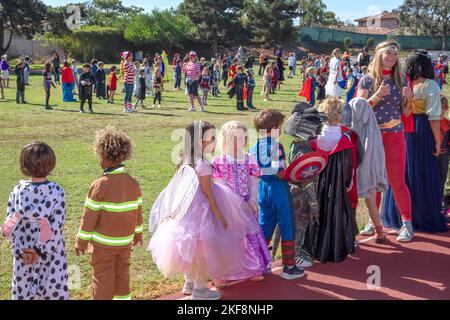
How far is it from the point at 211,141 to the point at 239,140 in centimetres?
29

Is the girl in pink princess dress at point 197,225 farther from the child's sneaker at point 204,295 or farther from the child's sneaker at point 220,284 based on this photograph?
the child's sneaker at point 220,284

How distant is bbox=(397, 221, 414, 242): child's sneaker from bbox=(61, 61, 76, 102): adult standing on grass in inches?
678

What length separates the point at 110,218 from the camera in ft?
13.7

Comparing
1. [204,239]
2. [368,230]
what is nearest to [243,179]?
[204,239]

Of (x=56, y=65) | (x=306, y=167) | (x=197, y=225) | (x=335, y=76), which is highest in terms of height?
(x=56, y=65)

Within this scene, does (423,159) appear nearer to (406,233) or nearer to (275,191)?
(406,233)

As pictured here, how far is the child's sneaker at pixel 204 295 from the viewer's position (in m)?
4.60

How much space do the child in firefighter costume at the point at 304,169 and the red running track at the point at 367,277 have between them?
1.20 feet

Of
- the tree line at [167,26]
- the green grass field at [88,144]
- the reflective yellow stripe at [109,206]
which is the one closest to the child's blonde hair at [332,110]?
the green grass field at [88,144]

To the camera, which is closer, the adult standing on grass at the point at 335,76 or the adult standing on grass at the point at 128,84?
the adult standing on grass at the point at 128,84

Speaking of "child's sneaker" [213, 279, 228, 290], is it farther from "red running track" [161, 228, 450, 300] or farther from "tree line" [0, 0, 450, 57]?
"tree line" [0, 0, 450, 57]

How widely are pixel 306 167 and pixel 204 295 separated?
1480 mm

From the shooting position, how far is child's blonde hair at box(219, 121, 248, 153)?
479 centimetres

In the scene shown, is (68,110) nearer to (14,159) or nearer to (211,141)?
(14,159)
